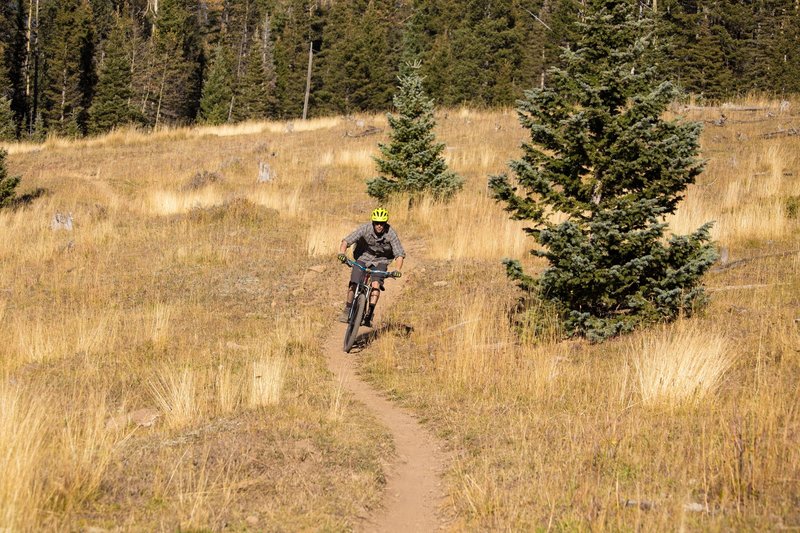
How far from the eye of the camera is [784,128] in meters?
21.5

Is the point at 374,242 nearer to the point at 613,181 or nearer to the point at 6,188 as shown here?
the point at 613,181

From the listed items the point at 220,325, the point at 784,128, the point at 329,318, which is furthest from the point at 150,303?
the point at 784,128

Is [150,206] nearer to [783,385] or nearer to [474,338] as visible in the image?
[474,338]

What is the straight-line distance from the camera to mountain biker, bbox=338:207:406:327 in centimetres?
1069

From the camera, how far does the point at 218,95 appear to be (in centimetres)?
6150

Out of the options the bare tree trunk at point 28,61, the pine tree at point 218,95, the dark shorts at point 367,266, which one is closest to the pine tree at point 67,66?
the bare tree trunk at point 28,61

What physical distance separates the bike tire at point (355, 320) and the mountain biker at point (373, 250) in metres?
0.18

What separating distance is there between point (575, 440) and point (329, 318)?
6.98m

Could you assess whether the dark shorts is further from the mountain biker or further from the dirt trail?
the dirt trail

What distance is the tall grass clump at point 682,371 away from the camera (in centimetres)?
646

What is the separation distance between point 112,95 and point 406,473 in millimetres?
49894

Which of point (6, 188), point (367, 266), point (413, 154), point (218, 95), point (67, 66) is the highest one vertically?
point (67, 66)

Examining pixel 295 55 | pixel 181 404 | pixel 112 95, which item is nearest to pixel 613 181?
pixel 181 404

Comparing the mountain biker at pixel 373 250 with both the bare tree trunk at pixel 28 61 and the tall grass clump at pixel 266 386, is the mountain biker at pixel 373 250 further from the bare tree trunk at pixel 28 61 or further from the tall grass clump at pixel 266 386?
the bare tree trunk at pixel 28 61
